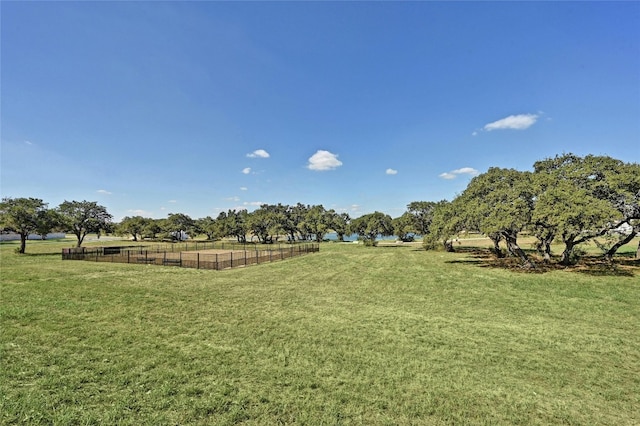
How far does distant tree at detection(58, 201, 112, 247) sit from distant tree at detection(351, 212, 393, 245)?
42900 millimetres

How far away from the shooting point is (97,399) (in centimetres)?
495

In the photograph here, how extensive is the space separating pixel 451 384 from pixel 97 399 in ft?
22.3

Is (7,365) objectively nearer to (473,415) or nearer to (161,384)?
(161,384)

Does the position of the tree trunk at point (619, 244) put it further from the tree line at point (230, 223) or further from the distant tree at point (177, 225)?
the distant tree at point (177, 225)

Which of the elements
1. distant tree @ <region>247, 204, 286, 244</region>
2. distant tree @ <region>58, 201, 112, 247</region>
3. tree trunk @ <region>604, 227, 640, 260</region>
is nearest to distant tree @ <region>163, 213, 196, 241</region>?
distant tree @ <region>247, 204, 286, 244</region>

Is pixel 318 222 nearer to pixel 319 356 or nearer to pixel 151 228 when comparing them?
pixel 151 228

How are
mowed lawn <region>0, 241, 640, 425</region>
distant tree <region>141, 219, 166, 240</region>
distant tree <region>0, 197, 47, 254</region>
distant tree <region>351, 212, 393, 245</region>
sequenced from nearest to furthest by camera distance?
mowed lawn <region>0, 241, 640, 425</region>
distant tree <region>0, 197, 47, 254</region>
distant tree <region>351, 212, 393, 245</region>
distant tree <region>141, 219, 166, 240</region>

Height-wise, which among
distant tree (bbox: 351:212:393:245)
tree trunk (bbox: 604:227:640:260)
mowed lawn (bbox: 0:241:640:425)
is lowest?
mowed lawn (bbox: 0:241:640:425)

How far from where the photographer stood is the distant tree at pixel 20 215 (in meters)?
29.0

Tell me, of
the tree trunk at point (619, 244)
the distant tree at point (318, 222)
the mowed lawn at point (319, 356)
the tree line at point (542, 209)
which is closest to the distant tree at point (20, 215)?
the tree line at point (542, 209)

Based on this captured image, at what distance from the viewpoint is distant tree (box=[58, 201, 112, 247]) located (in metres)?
37.3

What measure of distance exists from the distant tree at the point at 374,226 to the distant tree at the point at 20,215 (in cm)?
4679

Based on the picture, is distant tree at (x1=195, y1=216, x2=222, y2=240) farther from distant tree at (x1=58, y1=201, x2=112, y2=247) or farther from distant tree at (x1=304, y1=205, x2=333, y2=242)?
distant tree at (x1=58, y1=201, x2=112, y2=247)

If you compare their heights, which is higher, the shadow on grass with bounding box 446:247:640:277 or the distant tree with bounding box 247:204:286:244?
the distant tree with bounding box 247:204:286:244
